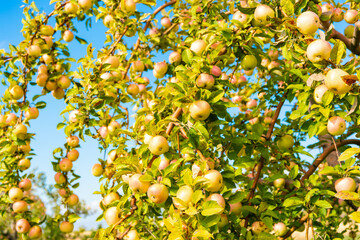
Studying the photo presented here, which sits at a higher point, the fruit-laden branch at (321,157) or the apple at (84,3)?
the apple at (84,3)

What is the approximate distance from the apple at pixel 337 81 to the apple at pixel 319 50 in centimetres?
9

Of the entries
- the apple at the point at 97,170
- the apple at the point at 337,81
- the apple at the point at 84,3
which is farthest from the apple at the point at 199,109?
the apple at the point at 84,3

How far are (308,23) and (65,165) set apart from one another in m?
2.42

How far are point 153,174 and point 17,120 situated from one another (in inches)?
83.0

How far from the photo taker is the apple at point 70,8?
10.9 feet

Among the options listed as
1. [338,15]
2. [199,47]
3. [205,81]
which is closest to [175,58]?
[199,47]

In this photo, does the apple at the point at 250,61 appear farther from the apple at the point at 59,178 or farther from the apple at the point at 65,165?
the apple at the point at 59,178

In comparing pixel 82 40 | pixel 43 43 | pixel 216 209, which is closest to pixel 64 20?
pixel 82 40

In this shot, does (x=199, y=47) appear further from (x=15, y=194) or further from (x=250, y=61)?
(x=15, y=194)

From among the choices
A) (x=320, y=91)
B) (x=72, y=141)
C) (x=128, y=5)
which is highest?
(x=128, y=5)

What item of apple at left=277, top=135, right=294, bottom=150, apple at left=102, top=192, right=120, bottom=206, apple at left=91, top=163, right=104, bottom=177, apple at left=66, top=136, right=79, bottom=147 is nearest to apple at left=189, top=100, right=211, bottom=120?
apple at left=102, top=192, right=120, bottom=206

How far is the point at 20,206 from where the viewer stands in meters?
3.17

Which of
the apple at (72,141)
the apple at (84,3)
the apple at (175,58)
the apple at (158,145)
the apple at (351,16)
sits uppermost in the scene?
the apple at (84,3)

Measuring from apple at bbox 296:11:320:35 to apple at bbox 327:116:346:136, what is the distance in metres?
0.56
